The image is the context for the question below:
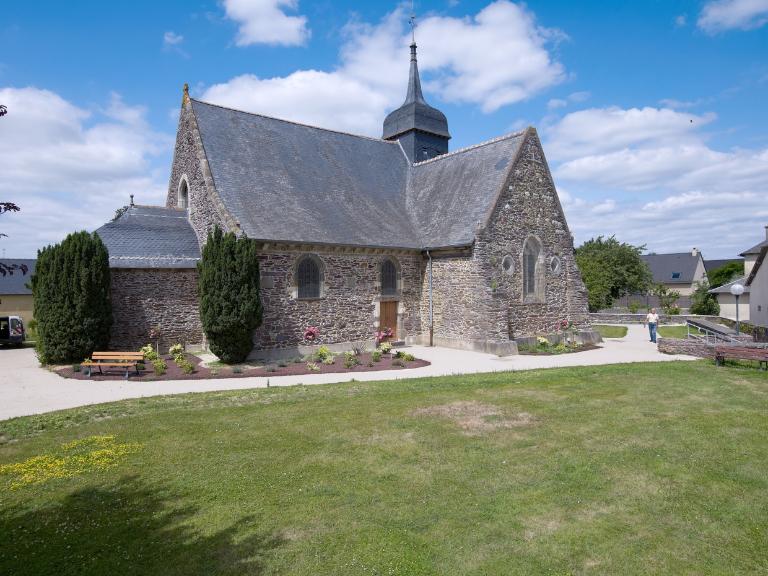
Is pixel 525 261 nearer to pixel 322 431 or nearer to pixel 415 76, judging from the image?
pixel 415 76

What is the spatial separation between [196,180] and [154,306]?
A: 17.1 feet

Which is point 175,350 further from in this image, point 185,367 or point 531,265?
point 531,265

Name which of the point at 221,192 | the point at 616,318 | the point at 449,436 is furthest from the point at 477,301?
the point at 616,318

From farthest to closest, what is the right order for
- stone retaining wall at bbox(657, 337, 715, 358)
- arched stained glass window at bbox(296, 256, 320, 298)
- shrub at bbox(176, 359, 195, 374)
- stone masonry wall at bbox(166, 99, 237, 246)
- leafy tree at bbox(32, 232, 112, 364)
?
arched stained glass window at bbox(296, 256, 320, 298), stone masonry wall at bbox(166, 99, 237, 246), stone retaining wall at bbox(657, 337, 715, 358), leafy tree at bbox(32, 232, 112, 364), shrub at bbox(176, 359, 195, 374)

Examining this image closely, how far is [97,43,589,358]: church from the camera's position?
17531mm

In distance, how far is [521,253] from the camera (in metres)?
Result: 20.6

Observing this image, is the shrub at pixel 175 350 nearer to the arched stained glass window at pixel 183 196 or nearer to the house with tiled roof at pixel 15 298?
the arched stained glass window at pixel 183 196

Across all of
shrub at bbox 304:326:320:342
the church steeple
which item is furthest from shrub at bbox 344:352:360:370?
the church steeple

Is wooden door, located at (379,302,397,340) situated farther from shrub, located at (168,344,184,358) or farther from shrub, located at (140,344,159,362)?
shrub, located at (140,344,159,362)

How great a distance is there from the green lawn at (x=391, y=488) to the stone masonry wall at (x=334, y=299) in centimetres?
713

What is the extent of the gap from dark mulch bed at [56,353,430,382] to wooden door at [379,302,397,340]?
391 cm

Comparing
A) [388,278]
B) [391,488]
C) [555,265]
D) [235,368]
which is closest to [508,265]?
[555,265]

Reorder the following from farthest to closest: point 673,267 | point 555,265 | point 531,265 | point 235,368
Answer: point 673,267
point 555,265
point 531,265
point 235,368

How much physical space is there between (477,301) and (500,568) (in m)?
15.0
